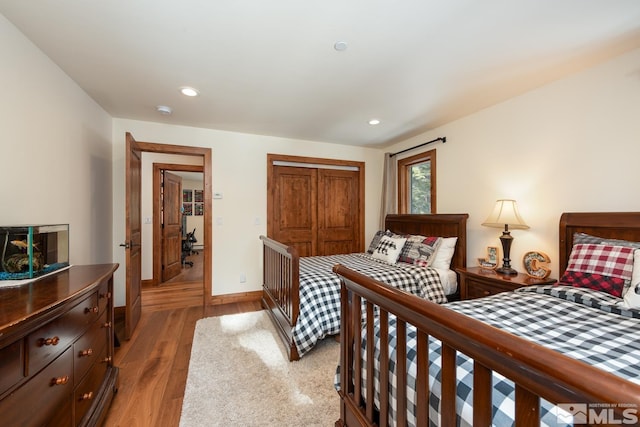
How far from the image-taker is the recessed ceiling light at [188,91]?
7.89 feet

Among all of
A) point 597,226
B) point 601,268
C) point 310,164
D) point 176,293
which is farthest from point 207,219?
point 597,226

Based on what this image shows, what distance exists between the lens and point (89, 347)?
140 centimetres

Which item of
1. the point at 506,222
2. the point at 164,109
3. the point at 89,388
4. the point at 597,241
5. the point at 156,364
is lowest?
the point at 156,364

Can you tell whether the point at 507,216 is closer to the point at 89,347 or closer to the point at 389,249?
the point at 389,249

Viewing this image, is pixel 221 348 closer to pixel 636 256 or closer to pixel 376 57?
pixel 376 57

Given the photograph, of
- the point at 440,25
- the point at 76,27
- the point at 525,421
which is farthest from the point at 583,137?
the point at 76,27

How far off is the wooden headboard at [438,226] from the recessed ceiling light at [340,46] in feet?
7.39

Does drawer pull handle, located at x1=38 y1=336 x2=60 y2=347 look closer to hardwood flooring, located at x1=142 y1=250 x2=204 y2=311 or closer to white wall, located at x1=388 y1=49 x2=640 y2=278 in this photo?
hardwood flooring, located at x1=142 y1=250 x2=204 y2=311

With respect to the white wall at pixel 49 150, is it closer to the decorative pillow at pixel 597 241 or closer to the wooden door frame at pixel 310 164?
the wooden door frame at pixel 310 164

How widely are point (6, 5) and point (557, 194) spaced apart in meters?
3.96

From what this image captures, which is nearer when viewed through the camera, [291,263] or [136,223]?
[291,263]

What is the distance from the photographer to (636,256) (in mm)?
1538

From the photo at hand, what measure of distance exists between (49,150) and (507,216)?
12.4 feet

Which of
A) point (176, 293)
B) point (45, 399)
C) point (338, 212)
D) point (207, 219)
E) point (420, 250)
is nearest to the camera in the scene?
point (45, 399)
